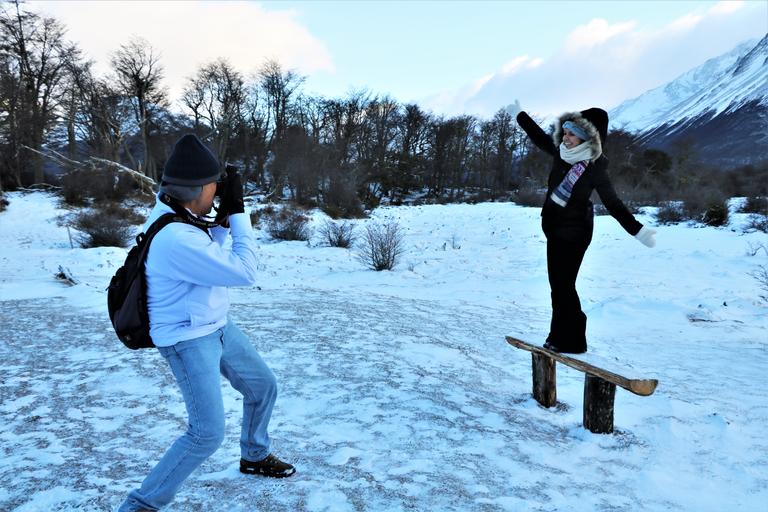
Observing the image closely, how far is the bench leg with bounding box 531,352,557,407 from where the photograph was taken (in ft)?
13.5

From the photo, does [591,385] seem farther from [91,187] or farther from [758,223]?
[91,187]

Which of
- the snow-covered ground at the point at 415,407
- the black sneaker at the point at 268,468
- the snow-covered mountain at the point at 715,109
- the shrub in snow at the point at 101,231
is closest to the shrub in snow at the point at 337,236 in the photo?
the snow-covered ground at the point at 415,407

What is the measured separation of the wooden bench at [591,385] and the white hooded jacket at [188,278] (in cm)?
240

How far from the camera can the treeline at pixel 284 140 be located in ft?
87.1

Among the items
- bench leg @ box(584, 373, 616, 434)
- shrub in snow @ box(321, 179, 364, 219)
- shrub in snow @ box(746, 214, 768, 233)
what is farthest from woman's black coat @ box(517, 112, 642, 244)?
shrub in snow @ box(321, 179, 364, 219)

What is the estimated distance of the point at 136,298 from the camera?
2100 mm

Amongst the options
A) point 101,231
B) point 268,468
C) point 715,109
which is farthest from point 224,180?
point 715,109

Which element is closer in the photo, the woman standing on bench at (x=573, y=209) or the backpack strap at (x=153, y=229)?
the backpack strap at (x=153, y=229)

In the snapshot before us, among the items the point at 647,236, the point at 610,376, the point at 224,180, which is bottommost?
the point at 610,376

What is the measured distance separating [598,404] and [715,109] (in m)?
128

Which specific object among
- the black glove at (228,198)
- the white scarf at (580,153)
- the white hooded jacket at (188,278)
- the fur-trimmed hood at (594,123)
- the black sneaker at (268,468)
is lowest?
the black sneaker at (268,468)

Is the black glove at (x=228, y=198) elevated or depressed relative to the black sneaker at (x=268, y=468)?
elevated

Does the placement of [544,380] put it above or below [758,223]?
below

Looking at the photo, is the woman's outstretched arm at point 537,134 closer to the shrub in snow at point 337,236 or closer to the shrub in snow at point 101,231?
the shrub in snow at point 337,236
